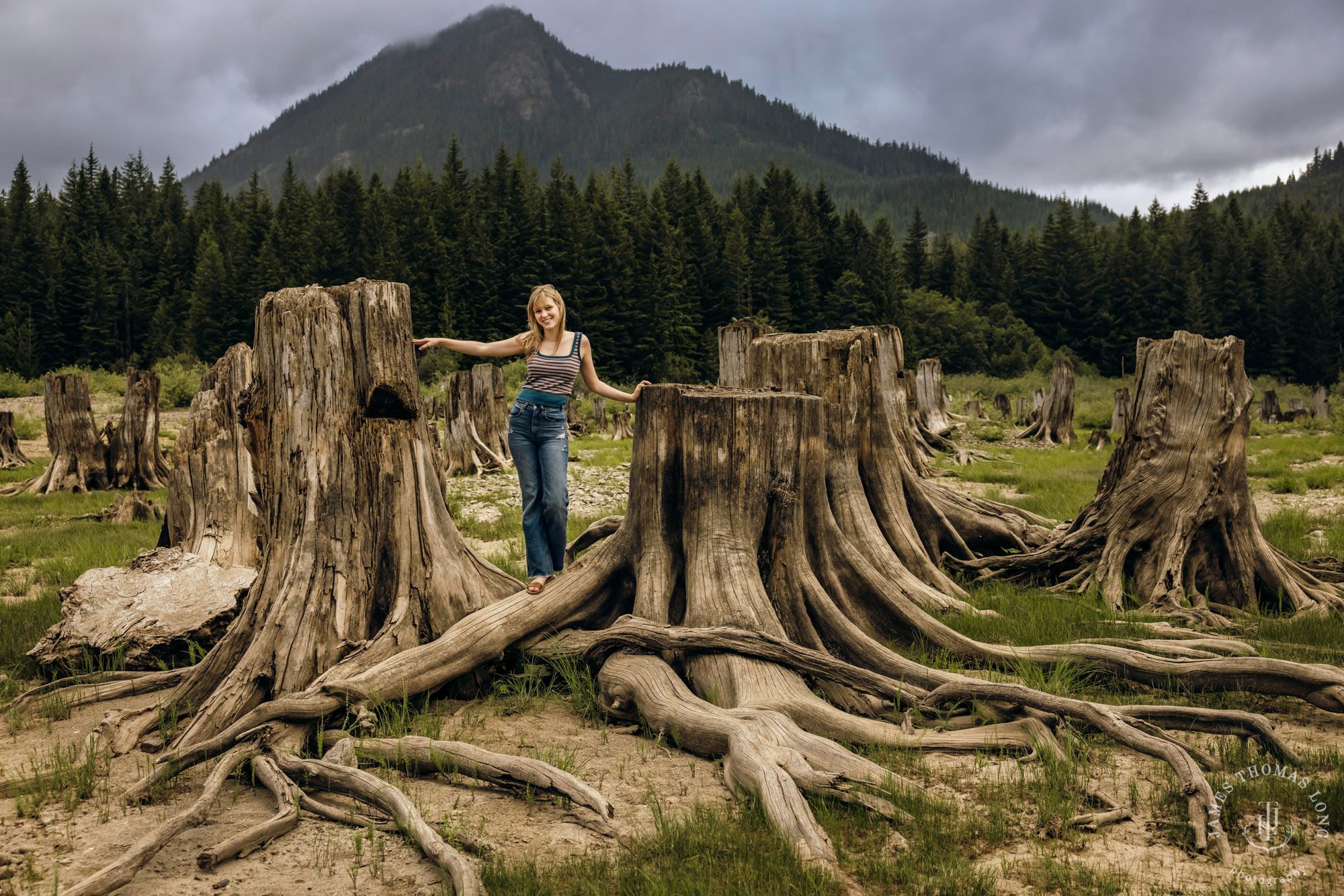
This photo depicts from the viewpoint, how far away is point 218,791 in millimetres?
3312

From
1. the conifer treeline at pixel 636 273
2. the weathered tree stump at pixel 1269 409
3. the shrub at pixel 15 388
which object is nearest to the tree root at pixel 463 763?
the weathered tree stump at pixel 1269 409

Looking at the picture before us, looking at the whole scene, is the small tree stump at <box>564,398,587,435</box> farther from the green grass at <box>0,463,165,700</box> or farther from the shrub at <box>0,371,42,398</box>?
the shrub at <box>0,371,42,398</box>

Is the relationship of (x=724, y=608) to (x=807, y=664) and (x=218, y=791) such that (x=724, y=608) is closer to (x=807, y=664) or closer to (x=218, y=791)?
(x=807, y=664)

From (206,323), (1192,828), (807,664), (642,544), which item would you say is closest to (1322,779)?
(1192,828)

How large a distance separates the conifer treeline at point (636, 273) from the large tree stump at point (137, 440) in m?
44.3

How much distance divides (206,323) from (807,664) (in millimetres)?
69340

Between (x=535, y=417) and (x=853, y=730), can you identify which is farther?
(x=535, y=417)

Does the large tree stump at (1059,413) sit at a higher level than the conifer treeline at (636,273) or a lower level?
lower

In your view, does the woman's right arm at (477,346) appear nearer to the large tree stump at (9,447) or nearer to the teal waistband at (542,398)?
the teal waistband at (542,398)

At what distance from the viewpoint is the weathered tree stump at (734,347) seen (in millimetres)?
14019

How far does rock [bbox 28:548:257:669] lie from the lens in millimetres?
5219

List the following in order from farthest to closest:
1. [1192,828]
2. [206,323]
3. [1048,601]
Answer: [206,323], [1048,601], [1192,828]

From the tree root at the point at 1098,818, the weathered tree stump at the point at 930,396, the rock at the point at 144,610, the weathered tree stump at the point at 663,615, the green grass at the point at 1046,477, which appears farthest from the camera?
the weathered tree stump at the point at 930,396
